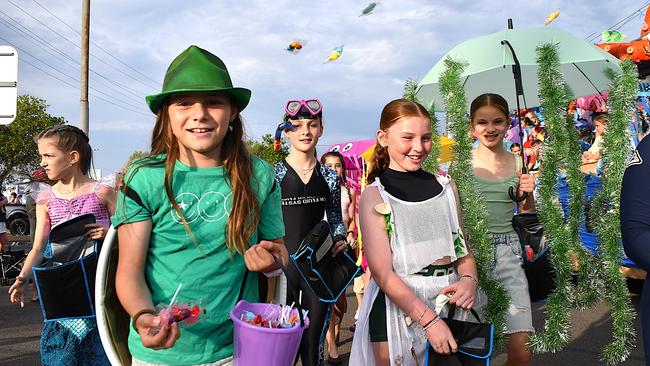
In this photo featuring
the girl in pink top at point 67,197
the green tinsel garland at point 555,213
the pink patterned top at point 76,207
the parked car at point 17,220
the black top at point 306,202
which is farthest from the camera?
the parked car at point 17,220

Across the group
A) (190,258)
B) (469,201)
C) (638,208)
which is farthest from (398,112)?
(190,258)

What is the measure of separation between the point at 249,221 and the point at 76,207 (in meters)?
2.00

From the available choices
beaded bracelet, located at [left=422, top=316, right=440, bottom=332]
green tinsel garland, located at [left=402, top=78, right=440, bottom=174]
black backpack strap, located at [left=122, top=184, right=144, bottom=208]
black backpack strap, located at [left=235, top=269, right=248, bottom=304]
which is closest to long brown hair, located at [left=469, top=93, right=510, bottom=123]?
green tinsel garland, located at [left=402, top=78, right=440, bottom=174]

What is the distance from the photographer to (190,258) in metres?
1.86

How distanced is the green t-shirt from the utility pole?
13914mm

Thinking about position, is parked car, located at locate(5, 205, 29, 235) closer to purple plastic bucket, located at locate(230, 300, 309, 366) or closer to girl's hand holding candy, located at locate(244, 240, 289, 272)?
girl's hand holding candy, located at locate(244, 240, 289, 272)

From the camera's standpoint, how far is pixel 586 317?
22.2ft

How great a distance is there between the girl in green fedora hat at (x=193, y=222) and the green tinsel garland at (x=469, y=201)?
1.30 metres

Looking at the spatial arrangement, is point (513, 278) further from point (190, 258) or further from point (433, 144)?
point (190, 258)

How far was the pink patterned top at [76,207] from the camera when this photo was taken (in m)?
3.46

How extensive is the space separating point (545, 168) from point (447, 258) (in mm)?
749

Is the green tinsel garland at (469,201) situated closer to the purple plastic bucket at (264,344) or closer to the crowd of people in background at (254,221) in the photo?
the crowd of people in background at (254,221)

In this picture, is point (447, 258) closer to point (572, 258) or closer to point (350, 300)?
point (572, 258)

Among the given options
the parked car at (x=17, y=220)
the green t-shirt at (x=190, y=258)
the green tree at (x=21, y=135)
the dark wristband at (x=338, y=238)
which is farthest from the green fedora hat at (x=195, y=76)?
the green tree at (x=21, y=135)
